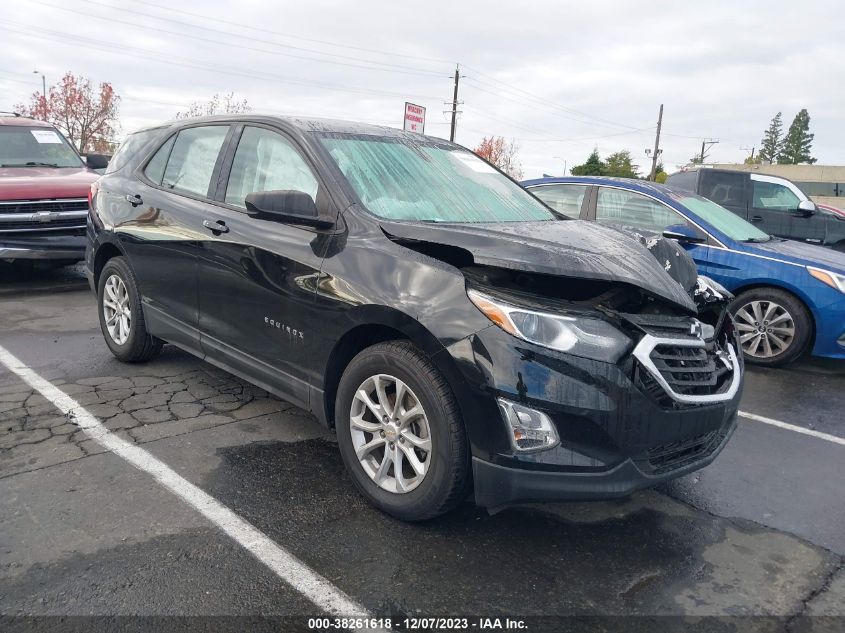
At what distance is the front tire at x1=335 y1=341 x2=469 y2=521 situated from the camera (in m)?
2.65

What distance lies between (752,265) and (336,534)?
4745 mm

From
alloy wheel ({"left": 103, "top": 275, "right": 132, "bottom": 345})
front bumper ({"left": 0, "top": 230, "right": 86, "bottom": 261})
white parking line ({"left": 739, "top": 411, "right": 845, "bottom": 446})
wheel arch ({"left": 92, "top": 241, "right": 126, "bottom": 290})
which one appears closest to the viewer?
white parking line ({"left": 739, "top": 411, "right": 845, "bottom": 446})

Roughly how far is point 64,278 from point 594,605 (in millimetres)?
8123

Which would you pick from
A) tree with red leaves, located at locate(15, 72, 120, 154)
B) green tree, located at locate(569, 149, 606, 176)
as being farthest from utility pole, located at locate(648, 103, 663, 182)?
tree with red leaves, located at locate(15, 72, 120, 154)

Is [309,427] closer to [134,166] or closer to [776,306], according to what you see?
[134,166]

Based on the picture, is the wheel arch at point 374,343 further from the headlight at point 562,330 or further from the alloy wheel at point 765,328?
the alloy wheel at point 765,328

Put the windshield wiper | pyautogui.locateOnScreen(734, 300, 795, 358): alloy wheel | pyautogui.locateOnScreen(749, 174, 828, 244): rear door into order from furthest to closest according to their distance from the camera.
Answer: pyautogui.locateOnScreen(749, 174, 828, 244): rear door
the windshield wiper
pyautogui.locateOnScreen(734, 300, 795, 358): alloy wheel

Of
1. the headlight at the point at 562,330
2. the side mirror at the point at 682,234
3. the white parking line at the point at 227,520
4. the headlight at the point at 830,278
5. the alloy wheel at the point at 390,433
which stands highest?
the side mirror at the point at 682,234

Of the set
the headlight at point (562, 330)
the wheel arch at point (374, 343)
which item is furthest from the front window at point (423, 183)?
the headlight at point (562, 330)

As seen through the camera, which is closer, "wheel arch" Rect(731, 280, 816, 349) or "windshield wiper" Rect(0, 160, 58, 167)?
"wheel arch" Rect(731, 280, 816, 349)

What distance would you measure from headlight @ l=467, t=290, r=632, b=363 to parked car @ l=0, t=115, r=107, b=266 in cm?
648

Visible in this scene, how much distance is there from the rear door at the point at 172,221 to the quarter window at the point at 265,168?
0.21 meters

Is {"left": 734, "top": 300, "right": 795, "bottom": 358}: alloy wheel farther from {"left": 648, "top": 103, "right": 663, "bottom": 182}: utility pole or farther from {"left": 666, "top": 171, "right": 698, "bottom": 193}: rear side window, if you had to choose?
{"left": 648, "top": 103, "right": 663, "bottom": 182}: utility pole

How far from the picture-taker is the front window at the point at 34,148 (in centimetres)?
835
